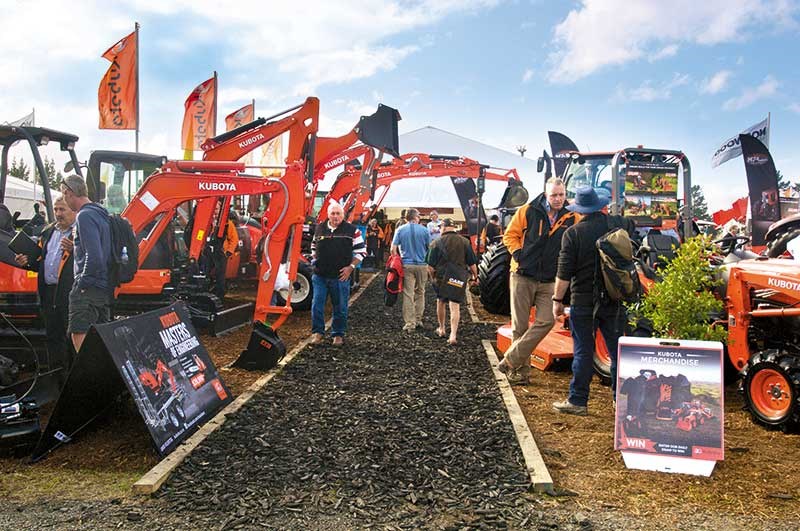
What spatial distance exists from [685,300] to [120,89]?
14.4 m

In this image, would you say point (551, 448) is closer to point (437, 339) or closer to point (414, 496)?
point (414, 496)

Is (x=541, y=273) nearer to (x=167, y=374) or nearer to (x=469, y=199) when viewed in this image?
(x=167, y=374)

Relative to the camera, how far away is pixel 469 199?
20266 mm

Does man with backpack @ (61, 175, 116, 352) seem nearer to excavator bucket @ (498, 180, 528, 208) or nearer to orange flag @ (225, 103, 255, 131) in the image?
excavator bucket @ (498, 180, 528, 208)

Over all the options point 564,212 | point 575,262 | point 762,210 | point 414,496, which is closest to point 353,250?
point 564,212

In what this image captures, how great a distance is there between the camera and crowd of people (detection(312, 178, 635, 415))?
18.4ft

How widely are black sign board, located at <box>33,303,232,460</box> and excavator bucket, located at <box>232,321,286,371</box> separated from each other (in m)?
1.80

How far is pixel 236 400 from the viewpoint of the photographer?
19.0ft

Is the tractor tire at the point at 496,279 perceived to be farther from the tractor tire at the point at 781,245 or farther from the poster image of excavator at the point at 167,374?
the poster image of excavator at the point at 167,374

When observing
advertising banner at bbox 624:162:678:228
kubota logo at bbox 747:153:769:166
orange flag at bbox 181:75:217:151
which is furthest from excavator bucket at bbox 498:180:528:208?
orange flag at bbox 181:75:217:151

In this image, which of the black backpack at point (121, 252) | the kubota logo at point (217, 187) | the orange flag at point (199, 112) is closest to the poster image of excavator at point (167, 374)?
the black backpack at point (121, 252)

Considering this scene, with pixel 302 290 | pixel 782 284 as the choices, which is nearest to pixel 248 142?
pixel 302 290

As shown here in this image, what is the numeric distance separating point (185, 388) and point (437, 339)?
4.95 meters

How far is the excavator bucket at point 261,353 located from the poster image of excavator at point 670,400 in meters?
3.93
